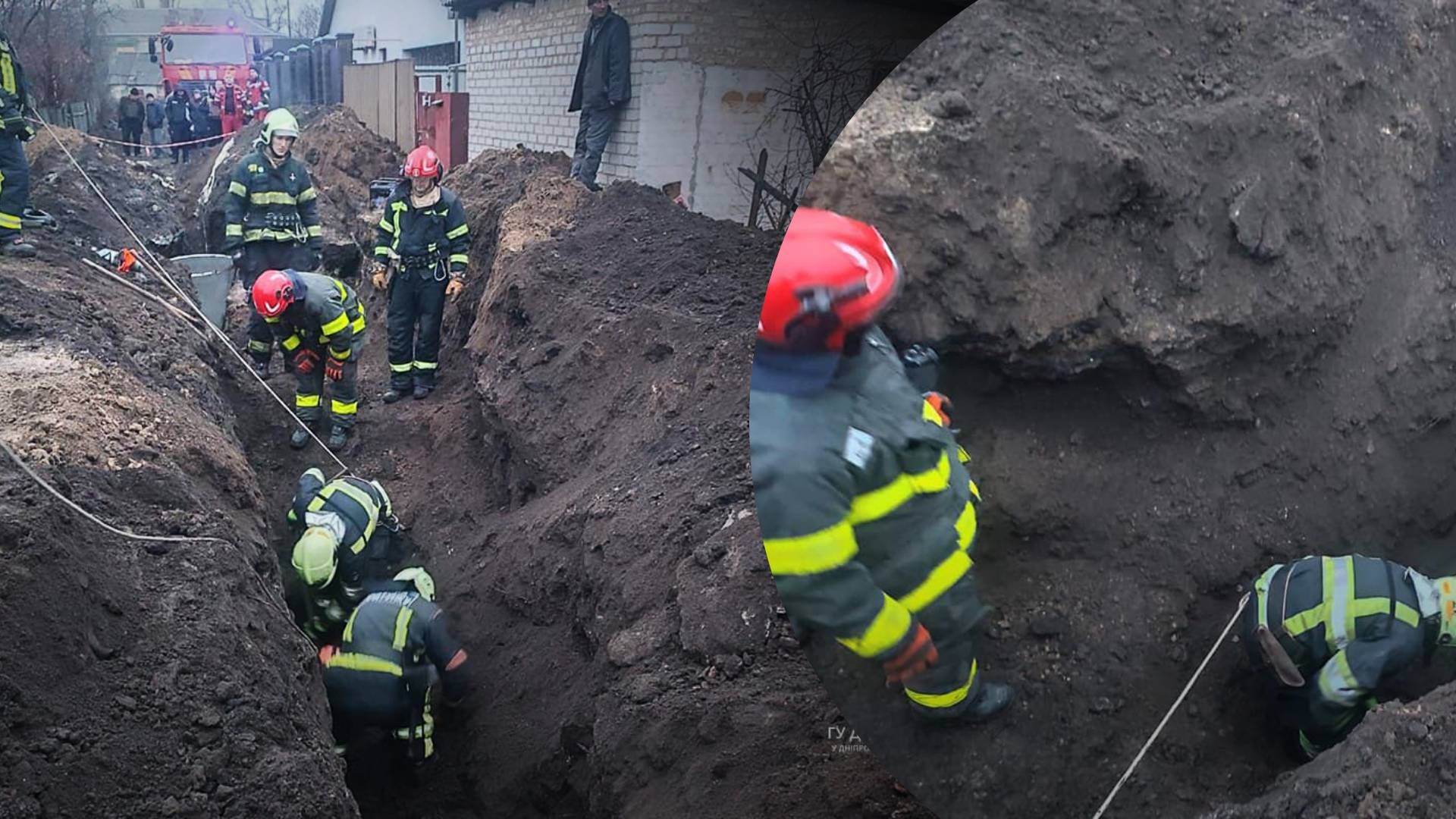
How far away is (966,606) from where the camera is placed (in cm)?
166

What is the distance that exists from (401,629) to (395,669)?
7.4 inches

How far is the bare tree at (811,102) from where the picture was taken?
832cm

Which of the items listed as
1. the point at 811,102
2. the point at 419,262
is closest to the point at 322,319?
the point at 419,262

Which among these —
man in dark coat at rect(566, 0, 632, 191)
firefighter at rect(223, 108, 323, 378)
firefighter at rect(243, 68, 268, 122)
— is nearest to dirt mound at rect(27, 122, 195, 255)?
firefighter at rect(223, 108, 323, 378)

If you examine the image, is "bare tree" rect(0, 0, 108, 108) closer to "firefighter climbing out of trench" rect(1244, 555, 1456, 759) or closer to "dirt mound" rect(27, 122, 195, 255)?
"dirt mound" rect(27, 122, 195, 255)

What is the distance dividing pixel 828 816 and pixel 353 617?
2814 millimetres

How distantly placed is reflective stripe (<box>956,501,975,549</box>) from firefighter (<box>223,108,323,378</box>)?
8812mm

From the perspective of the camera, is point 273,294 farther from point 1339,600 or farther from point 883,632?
point 1339,600

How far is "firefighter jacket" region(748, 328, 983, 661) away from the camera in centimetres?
158

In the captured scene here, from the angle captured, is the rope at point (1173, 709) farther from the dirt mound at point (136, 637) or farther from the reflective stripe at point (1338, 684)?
the dirt mound at point (136, 637)

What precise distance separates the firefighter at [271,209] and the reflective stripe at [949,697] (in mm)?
8760

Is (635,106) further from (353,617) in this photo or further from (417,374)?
(353,617)

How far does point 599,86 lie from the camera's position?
937 cm

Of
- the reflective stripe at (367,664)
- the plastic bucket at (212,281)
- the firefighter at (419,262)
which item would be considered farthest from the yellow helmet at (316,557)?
the plastic bucket at (212,281)
